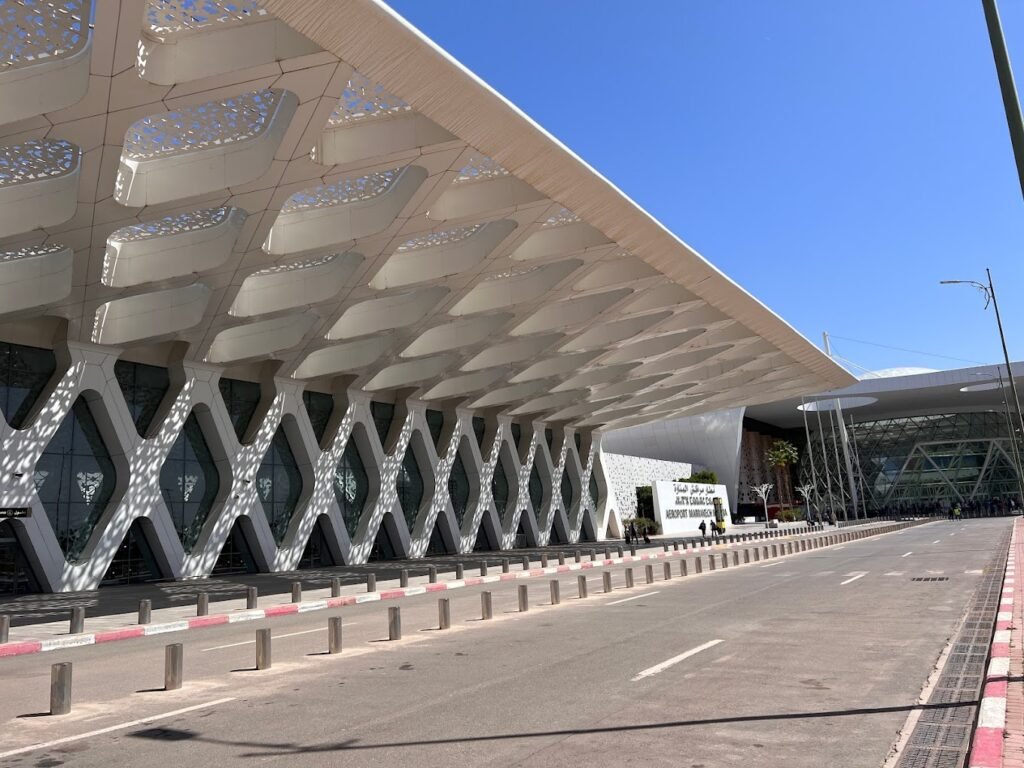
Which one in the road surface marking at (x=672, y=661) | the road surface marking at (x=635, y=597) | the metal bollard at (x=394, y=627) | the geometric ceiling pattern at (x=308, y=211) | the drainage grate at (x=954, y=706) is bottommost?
the drainage grate at (x=954, y=706)

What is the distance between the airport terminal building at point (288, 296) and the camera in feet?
44.0

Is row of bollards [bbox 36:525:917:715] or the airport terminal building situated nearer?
row of bollards [bbox 36:525:917:715]

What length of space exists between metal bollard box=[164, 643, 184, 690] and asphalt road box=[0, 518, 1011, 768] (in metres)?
0.14

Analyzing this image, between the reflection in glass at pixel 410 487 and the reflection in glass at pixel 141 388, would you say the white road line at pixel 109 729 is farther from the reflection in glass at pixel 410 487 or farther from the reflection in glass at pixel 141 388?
the reflection in glass at pixel 410 487

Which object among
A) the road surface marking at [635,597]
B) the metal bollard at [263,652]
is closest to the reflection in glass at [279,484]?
the road surface marking at [635,597]

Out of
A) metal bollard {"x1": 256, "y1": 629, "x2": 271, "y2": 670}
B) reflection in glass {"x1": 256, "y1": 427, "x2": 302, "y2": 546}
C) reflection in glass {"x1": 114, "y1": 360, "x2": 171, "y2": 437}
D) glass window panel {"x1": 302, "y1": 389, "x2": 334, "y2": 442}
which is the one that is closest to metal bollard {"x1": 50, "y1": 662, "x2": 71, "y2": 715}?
metal bollard {"x1": 256, "y1": 629, "x2": 271, "y2": 670}

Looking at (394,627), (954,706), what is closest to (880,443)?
(394,627)

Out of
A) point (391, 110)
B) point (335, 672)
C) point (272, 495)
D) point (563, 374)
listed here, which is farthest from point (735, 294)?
point (335, 672)

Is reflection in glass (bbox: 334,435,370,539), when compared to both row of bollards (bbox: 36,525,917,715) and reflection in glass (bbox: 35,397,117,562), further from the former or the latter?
row of bollards (bbox: 36,525,917,715)

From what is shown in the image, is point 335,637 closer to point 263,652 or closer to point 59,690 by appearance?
point 263,652

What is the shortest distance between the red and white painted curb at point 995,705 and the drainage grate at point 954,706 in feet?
0.42

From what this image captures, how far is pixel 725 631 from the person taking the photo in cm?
1088

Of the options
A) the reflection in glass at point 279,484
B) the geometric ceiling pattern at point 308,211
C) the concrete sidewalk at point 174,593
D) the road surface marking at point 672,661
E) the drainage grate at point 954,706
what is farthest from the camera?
the reflection in glass at point 279,484

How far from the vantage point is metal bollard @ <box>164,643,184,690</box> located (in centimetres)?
809
